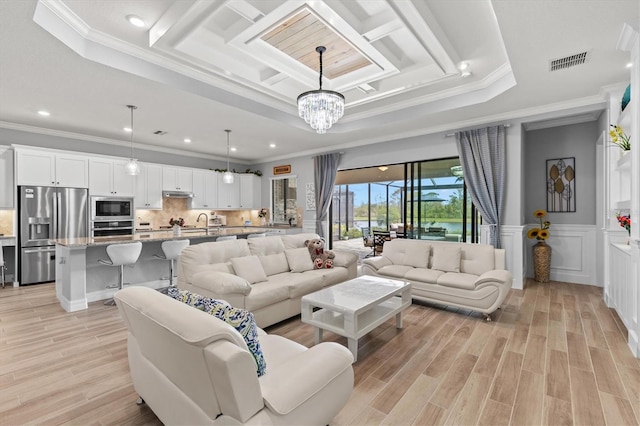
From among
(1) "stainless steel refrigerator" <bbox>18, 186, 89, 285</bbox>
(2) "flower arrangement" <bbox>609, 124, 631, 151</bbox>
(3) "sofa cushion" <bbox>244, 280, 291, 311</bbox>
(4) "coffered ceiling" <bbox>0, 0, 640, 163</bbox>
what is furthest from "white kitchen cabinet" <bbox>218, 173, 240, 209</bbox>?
(2) "flower arrangement" <bbox>609, 124, 631, 151</bbox>

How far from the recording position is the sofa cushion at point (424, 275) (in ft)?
12.9

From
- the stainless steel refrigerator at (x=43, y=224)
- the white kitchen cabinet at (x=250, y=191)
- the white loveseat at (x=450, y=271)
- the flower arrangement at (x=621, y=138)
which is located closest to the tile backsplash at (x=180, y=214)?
the white kitchen cabinet at (x=250, y=191)

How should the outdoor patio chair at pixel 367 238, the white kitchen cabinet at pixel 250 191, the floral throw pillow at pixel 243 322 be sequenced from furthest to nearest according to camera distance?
the outdoor patio chair at pixel 367 238
the white kitchen cabinet at pixel 250 191
the floral throw pillow at pixel 243 322

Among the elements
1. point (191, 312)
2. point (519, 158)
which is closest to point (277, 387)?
point (191, 312)

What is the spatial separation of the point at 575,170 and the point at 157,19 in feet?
21.2

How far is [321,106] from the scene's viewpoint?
10.6 ft

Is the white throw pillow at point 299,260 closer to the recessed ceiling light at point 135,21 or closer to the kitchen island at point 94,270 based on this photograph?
the kitchen island at point 94,270

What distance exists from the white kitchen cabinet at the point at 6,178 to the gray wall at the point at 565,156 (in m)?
8.93

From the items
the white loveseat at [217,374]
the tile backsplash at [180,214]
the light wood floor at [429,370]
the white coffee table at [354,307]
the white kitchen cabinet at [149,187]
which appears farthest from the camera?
the tile backsplash at [180,214]

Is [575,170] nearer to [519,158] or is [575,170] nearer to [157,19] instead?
[519,158]

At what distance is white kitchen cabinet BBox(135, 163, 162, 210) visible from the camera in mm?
6668

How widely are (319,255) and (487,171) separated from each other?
3.09m

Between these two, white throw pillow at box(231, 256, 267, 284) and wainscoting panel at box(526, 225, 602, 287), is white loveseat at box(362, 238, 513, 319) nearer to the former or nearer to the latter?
white throw pillow at box(231, 256, 267, 284)

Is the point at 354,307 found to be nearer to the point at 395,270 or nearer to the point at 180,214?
the point at 395,270
